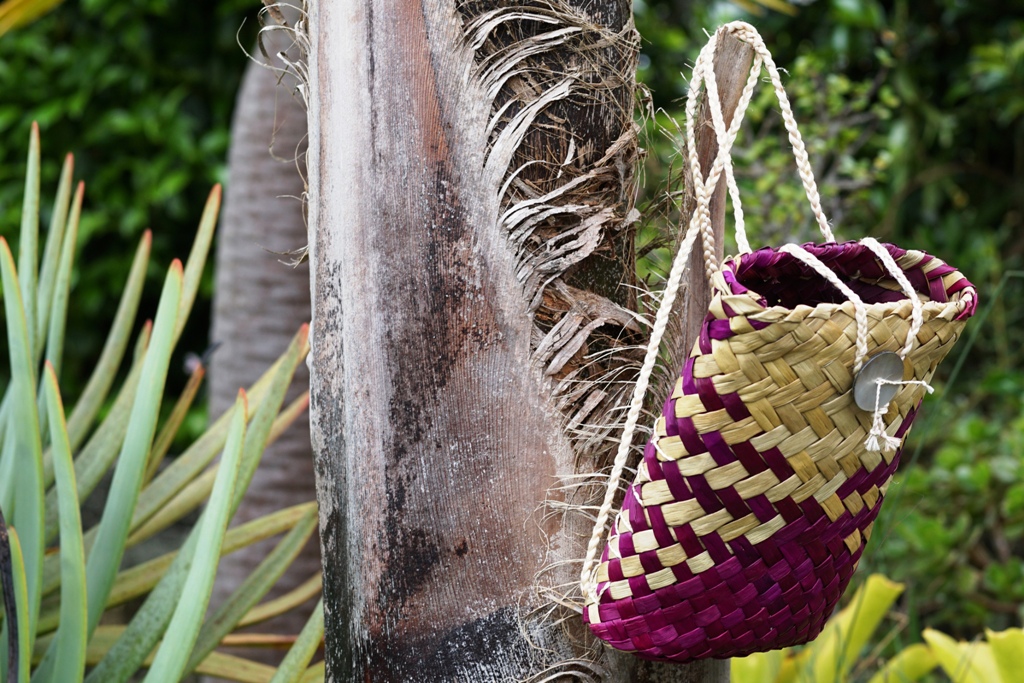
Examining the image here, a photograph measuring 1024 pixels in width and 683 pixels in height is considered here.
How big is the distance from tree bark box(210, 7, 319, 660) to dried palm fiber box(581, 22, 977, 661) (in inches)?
42.9

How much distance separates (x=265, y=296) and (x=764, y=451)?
1295 mm

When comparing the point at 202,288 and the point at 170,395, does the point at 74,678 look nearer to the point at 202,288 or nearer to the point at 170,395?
the point at 202,288

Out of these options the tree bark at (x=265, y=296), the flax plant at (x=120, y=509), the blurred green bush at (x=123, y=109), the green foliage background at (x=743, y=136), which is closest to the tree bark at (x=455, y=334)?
the flax plant at (x=120, y=509)

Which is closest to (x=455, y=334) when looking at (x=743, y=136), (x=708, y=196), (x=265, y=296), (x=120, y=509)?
(x=708, y=196)

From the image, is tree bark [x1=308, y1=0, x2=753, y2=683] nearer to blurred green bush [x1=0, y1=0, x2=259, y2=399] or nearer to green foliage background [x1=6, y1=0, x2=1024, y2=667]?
green foliage background [x1=6, y1=0, x2=1024, y2=667]

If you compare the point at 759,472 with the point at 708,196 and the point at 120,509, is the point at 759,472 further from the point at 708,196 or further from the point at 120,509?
the point at 120,509

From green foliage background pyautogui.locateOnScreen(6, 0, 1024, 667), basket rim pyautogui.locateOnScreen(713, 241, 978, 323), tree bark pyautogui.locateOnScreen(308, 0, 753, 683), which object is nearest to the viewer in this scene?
basket rim pyautogui.locateOnScreen(713, 241, 978, 323)

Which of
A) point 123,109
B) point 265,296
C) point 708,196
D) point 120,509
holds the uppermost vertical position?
point 708,196

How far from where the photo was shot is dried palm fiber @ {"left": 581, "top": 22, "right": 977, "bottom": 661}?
496mm

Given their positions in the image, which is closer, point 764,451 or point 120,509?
point 764,451

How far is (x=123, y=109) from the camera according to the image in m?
2.52

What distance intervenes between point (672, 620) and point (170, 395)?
2.49 m

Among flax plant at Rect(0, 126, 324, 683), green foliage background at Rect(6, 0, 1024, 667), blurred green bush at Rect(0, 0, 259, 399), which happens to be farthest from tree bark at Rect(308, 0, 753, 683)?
blurred green bush at Rect(0, 0, 259, 399)

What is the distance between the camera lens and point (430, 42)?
0.64m
